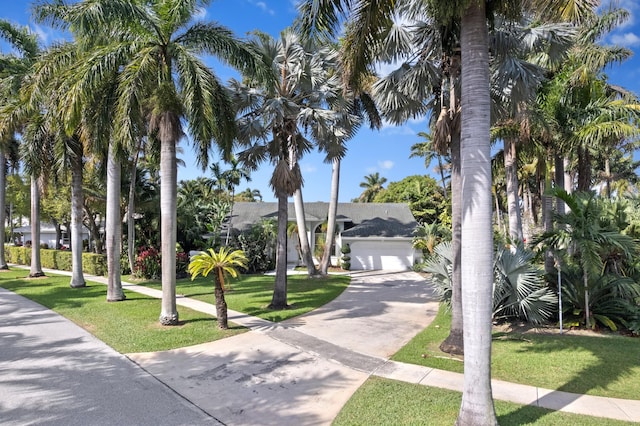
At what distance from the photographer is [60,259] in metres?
25.0

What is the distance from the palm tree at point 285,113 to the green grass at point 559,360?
5.99 m

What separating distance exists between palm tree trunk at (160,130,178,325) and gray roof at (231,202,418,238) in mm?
17351

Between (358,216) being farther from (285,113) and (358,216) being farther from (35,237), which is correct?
(35,237)

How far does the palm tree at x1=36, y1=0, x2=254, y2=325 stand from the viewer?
32.6ft

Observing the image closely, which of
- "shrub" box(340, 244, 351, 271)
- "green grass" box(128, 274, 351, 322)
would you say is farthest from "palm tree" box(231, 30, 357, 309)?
"shrub" box(340, 244, 351, 271)

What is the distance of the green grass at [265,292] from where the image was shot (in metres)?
12.5

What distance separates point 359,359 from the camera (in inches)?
309

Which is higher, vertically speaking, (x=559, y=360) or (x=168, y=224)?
(x=168, y=224)

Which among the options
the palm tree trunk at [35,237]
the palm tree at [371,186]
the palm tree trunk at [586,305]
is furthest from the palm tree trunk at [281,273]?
the palm tree at [371,186]

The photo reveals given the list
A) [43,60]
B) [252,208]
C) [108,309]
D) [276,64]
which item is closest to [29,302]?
[108,309]

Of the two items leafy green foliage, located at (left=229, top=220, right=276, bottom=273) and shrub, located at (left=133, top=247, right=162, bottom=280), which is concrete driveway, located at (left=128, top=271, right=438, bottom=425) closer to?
shrub, located at (left=133, top=247, right=162, bottom=280)

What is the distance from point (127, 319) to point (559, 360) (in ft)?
35.6

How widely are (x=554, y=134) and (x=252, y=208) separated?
2359cm

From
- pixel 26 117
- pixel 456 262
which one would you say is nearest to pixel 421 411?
pixel 456 262
